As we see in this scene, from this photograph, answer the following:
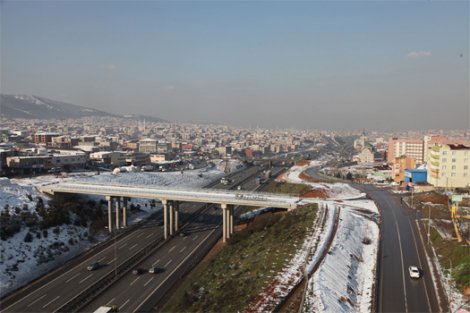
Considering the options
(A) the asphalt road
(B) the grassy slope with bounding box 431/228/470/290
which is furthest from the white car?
(B) the grassy slope with bounding box 431/228/470/290

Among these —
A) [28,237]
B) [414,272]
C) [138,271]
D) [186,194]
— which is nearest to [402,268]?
[414,272]

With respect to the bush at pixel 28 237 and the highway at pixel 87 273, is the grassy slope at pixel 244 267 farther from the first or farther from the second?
the bush at pixel 28 237

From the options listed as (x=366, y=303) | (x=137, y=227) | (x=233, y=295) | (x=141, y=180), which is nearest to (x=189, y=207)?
(x=137, y=227)

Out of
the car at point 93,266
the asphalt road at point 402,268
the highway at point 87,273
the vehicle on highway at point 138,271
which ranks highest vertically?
the asphalt road at point 402,268

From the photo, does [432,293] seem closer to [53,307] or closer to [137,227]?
[53,307]

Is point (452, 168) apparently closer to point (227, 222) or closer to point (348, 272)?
point (227, 222)

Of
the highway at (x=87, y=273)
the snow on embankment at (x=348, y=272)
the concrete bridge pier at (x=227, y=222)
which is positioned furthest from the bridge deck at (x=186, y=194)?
the snow on embankment at (x=348, y=272)

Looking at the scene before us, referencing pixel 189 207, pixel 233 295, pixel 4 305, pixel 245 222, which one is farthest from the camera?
pixel 189 207
